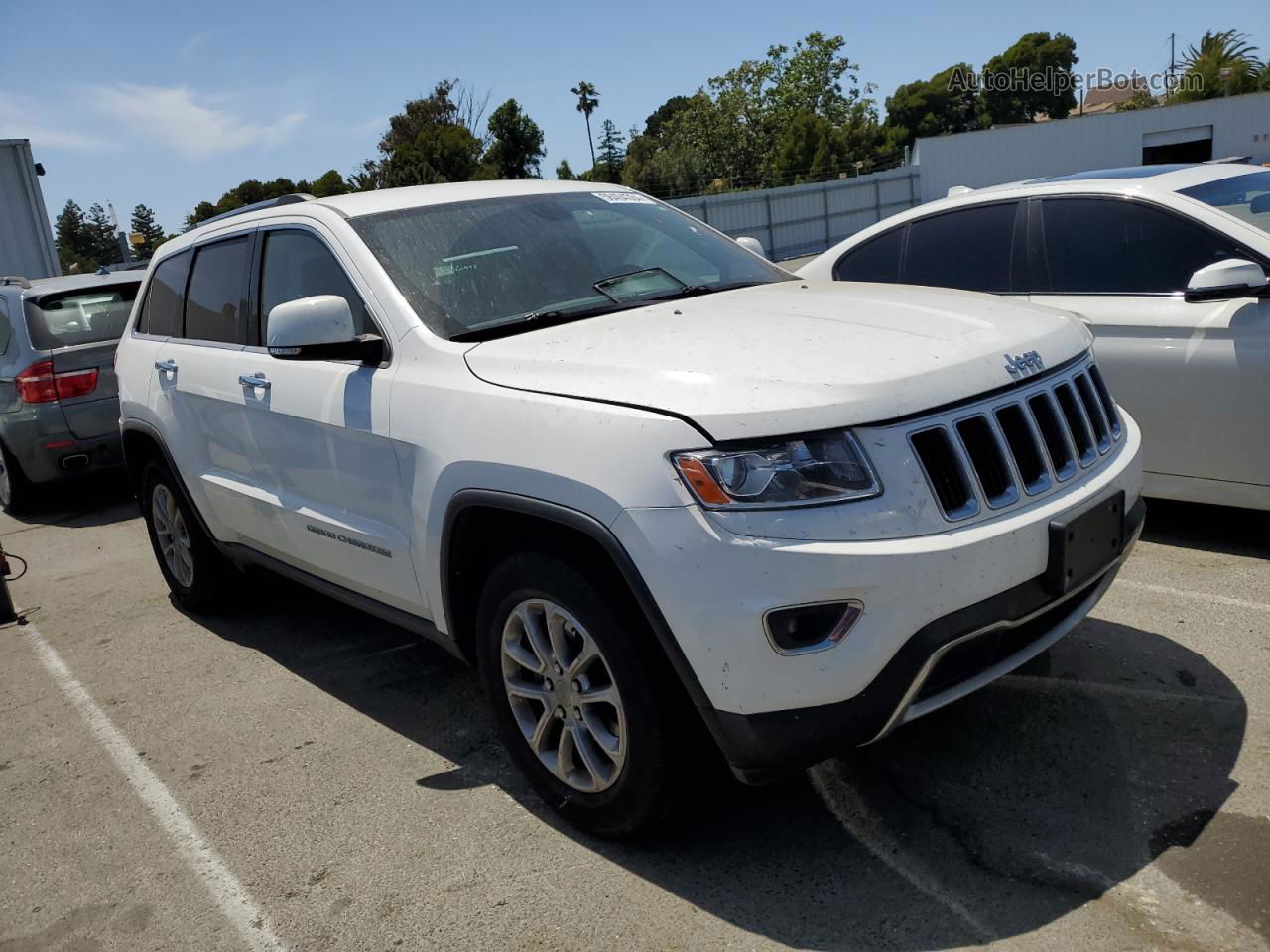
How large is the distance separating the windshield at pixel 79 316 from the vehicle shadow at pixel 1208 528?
23.5 feet

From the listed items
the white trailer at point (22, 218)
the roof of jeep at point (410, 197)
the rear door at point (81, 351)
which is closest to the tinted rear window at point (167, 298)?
the roof of jeep at point (410, 197)

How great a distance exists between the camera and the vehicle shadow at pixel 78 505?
863 centimetres

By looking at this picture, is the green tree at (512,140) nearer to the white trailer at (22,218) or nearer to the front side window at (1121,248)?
the white trailer at (22,218)

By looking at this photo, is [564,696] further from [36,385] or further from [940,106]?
[940,106]

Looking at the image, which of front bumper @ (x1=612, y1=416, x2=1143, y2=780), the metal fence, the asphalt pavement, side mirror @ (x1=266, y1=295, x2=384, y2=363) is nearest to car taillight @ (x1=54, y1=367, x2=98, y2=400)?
the asphalt pavement

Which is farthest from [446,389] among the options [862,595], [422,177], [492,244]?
[422,177]

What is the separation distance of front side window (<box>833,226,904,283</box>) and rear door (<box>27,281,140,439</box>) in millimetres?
5469

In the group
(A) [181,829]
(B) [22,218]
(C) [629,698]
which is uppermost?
(B) [22,218]

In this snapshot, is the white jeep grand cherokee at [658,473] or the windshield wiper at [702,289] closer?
the white jeep grand cherokee at [658,473]

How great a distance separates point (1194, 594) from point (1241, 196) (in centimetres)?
204

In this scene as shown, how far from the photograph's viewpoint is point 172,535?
560 centimetres

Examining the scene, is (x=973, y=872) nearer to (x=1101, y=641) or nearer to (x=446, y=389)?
(x=1101, y=641)

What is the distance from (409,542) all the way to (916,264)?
11.5 ft

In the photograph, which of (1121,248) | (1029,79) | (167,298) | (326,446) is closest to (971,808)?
(326,446)
